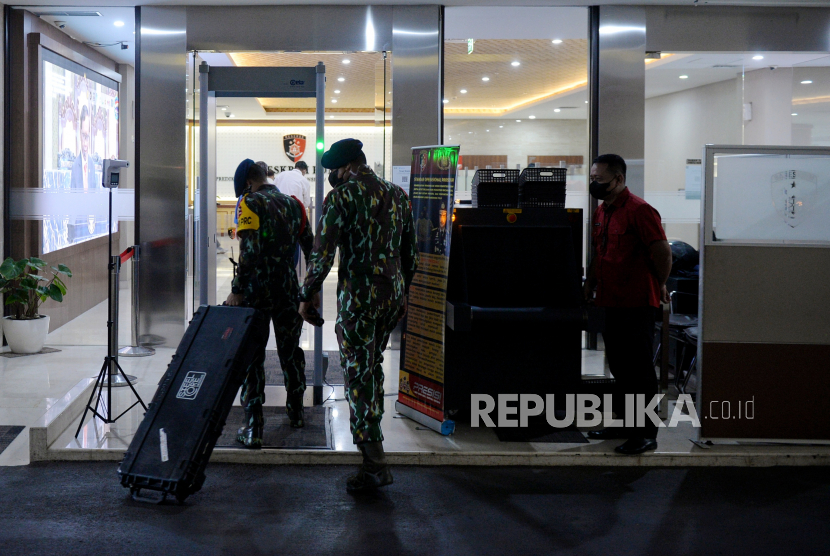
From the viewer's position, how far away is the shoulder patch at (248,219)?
3.91 m

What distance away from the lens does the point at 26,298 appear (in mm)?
6523

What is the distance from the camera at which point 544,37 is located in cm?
721

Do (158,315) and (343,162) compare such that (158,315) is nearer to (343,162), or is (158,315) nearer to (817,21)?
(343,162)

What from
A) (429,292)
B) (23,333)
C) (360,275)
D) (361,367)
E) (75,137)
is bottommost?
(23,333)

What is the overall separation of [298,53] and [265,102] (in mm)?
1282

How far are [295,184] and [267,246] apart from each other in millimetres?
2033

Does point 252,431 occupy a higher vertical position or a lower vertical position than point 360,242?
lower

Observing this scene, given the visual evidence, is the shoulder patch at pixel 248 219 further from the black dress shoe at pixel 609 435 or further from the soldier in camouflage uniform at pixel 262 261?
the black dress shoe at pixel 609 435

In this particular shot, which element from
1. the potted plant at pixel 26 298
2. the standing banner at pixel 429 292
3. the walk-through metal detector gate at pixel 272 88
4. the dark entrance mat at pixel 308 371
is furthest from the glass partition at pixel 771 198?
the potted plant at pixel 26 298

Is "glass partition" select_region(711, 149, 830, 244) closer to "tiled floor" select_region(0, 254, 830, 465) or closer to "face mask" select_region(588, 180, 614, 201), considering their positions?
"face mask" select_region(588, 180, 614, 201)

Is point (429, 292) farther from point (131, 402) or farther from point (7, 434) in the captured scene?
point (7, 434)

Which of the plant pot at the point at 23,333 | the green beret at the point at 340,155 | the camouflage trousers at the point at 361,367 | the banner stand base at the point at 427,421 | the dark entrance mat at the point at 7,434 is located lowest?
the dark entrance mat at the point at 7,434

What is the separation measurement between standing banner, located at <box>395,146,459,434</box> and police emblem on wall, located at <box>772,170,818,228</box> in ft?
5.79

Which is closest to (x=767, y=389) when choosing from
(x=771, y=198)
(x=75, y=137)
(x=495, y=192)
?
(x=771, y=198)
